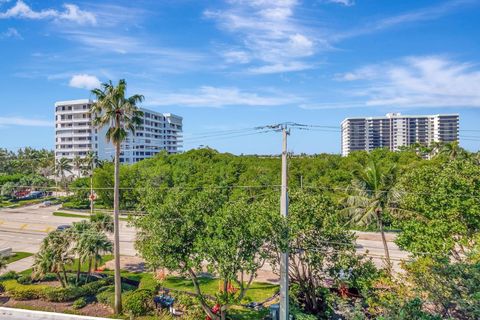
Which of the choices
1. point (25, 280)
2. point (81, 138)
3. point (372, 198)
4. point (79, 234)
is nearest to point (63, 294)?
point (79, 234)

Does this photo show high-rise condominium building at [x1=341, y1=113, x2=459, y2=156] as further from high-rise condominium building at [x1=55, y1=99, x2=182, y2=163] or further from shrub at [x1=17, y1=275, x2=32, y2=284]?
shrub at [x1=17, y1=275, x2=32, y2=284]

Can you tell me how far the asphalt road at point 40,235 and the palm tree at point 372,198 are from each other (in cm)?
686

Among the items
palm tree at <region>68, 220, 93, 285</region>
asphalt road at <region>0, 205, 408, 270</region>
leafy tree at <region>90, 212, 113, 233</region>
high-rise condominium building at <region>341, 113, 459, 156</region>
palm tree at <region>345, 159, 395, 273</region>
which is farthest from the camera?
high-rise condominium building at <region>341, 113, 459, 156</region>

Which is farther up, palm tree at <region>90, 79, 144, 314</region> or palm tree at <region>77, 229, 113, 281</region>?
palm tree at <region>90, 79, 144, 314</region>

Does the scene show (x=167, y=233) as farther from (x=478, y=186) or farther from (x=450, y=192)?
(x=478, y=186)

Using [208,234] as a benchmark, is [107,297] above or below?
below

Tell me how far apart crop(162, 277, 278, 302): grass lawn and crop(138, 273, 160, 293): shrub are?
3.83ft

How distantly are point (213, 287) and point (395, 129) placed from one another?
133 m

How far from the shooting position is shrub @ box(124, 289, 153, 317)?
66.5ft

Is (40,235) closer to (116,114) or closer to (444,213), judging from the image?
(116,114)

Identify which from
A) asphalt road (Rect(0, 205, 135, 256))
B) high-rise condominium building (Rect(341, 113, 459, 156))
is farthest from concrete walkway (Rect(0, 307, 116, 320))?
high-rise condominium building (Rect(341, 113, 459, 156))

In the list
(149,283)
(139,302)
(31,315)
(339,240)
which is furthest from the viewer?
(149,283)

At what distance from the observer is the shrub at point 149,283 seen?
2287 cm

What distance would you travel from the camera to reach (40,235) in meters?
42.2
